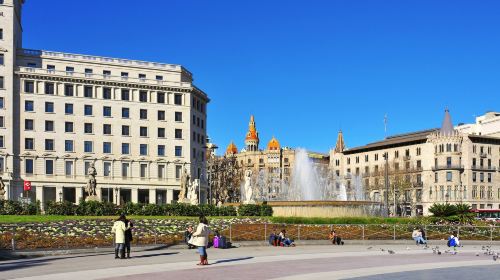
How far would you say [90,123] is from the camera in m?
104

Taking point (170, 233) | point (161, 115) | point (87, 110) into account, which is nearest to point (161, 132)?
point (161, 115)

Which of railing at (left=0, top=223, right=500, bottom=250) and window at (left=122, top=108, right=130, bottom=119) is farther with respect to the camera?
window at (left=122, top=108, right=130, bottom=119)

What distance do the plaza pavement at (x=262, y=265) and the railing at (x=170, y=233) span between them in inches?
96.2

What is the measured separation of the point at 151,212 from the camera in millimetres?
53500

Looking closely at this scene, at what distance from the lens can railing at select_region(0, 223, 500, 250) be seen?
31078mm

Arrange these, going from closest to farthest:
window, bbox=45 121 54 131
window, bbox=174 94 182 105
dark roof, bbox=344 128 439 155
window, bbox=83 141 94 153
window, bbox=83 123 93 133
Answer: window, bbox=45 121 54 131 < window, bbox=83 141 94 153 < window, bbox=83 123 93 133 < window, bbox=174 94 182 105 < dark roof, bbox=344 128 439 155

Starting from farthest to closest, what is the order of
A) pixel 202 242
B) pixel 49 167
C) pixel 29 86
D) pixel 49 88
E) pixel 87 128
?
pixel 87 128, pixel 49 88, pixel 49 167, pixel 29 86, pixel 202 242

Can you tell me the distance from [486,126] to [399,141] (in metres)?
21.0

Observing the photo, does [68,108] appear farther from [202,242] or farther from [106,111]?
[202,242]

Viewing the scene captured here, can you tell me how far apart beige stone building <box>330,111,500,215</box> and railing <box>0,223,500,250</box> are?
8224 centimetres

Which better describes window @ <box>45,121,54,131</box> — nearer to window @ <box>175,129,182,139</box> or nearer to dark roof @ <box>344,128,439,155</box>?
window @ <box>175,129,182,139</box>

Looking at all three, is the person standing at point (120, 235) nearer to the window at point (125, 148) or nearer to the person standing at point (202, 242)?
the person standing at point (202, 242)

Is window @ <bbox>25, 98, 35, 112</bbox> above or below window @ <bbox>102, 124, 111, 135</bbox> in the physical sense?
above

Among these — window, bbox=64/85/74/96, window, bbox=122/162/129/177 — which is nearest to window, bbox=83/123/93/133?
window, bbox=64/85/74/96
